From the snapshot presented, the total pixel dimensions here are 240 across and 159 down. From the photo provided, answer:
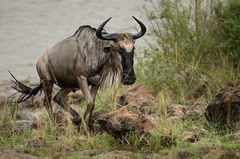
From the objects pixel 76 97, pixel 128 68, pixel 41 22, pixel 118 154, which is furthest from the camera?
pixel 41 22

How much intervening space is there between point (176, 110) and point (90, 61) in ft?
4.89

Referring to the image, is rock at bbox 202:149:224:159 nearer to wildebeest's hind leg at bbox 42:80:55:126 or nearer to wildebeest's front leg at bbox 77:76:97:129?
wildebeest's front leg at bbox 77:76:97:129

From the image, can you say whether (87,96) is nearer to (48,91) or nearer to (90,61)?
(90,61)

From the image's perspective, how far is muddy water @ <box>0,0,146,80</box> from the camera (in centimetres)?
2218

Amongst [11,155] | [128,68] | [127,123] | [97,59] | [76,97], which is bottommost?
[76,97]

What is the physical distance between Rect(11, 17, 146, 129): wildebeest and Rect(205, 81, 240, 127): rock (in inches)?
58.3

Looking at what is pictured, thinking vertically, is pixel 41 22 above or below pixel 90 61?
above

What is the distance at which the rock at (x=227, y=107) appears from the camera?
12109 mm

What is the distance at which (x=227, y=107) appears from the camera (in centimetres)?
1216

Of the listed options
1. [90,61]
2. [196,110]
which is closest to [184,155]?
[196,110]

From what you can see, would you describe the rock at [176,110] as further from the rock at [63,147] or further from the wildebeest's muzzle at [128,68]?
the rock at [63,147]

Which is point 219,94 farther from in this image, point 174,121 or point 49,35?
point 49,35

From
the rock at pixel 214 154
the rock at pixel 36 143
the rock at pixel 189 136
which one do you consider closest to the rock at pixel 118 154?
the rock at pixel 189 136

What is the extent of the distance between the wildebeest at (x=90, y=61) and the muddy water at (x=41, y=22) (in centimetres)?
609
